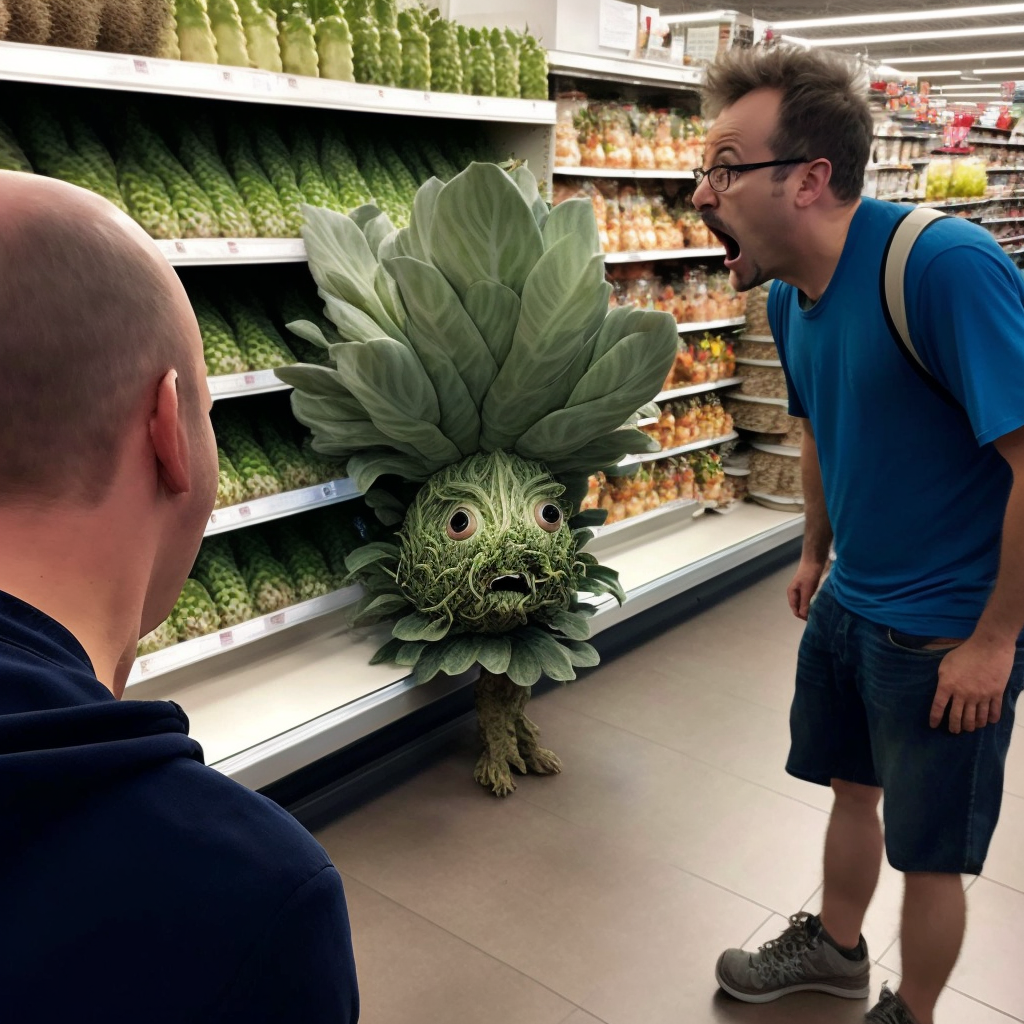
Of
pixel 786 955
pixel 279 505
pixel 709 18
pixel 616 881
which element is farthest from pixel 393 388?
pixel 709 18

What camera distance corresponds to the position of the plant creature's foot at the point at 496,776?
2977 mm

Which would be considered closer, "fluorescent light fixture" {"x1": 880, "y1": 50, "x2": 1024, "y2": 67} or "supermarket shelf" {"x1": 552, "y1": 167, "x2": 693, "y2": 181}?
"supermarket shelf" {"x1": 552, "y1": 167, "x2": 693, "y2": 181}

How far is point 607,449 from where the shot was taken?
2910 millimetres

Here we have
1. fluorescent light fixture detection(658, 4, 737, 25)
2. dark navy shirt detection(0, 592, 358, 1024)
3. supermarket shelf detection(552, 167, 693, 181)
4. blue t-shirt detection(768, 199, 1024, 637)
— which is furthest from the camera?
fluorescent light fixture detection(658, 4, 737, 25)

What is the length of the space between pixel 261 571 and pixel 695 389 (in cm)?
259

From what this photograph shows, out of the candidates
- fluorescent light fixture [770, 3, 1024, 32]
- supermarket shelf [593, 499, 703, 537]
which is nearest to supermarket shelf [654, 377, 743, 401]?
supermarket shelf [593, 499, 703, 537]

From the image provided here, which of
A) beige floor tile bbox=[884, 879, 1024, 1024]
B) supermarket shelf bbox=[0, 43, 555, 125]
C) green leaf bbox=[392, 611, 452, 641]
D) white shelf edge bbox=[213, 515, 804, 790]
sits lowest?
beige floor tile bbox=[884, 879, 1024, 1024]

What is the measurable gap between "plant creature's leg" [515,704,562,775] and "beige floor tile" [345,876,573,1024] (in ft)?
2.46

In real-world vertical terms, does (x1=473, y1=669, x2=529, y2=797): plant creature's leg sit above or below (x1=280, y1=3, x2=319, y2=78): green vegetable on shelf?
below

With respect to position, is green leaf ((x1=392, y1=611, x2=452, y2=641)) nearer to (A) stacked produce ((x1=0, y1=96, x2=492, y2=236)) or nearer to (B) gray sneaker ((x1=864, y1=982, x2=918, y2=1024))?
(A) stacked produce ((x1=0, y1=96, x2=492, y2=236))

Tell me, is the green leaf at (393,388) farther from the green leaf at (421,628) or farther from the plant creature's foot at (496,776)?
the plant creature's foot at (496,776)

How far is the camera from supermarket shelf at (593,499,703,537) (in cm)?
427

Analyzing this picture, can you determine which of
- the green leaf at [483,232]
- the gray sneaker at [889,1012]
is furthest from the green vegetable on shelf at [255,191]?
the gray sneaker at [889,1012]

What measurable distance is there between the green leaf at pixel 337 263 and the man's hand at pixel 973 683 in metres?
1.68
